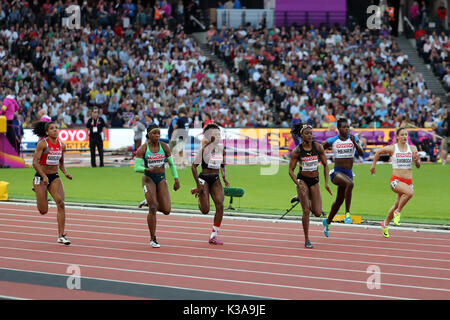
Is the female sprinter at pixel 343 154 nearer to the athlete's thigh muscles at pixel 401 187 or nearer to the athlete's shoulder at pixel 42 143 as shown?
the athlete's thigh muscles at pixel 401 187

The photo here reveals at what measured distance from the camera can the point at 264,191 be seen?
20.4 meters

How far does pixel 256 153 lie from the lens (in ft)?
A: 109

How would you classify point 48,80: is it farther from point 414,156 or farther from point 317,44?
point 414,156

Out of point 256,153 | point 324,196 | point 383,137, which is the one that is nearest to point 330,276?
point 324,196

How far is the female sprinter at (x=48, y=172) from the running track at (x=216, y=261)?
1.72ft

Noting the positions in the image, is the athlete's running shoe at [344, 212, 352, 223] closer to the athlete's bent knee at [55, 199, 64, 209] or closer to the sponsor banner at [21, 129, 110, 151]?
the athlete's bent knee at [55, 199, 64, 209]

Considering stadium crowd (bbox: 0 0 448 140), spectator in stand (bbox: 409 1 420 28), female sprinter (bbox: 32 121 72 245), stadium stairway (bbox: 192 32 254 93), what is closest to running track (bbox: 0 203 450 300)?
female sprinter (bbox: 32 121 72 245)

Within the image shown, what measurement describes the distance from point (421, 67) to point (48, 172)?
110 feet

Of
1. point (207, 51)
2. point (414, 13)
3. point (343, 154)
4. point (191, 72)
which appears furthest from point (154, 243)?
point (414, 13)

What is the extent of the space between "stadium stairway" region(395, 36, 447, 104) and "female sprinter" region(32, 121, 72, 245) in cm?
3118

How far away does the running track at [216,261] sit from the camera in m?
8.80

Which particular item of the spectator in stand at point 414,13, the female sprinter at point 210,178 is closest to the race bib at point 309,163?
the female sprinter at point 210,178

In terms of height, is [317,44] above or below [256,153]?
above

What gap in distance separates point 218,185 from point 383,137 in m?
23.2
